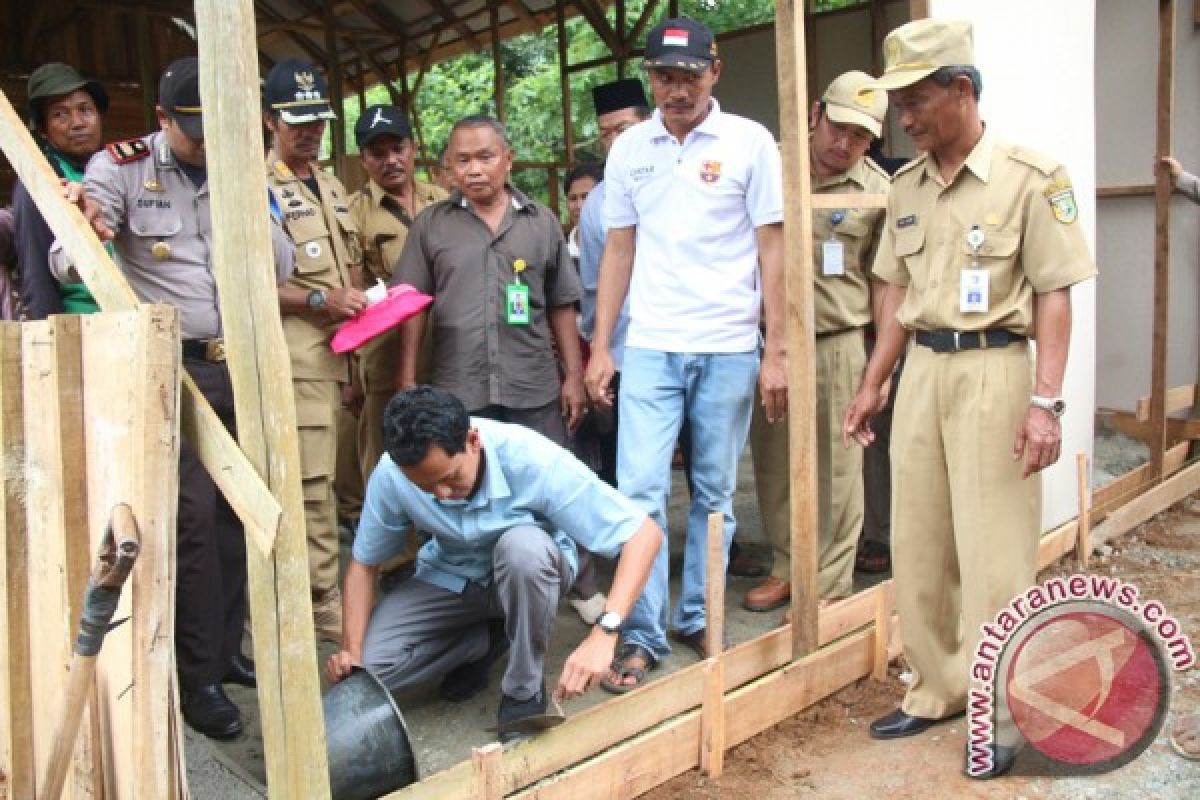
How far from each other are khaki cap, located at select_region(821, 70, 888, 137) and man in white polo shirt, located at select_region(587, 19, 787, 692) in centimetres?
51

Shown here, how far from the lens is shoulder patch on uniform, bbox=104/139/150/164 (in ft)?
→ 9.92

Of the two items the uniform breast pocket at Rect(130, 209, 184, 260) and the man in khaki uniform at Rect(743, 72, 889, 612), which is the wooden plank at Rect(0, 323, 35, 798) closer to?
the uniform breast pocket at Rect(130, 209, 184, 260)

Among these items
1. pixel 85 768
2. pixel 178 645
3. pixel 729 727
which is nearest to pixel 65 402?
pixel 85 768

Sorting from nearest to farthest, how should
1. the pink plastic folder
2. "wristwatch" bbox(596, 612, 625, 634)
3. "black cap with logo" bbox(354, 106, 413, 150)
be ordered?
1. "wristwatch" bbox(596, 612, 625, 634)
2. the pink plastic folder
3. "black cap with logo" bbox(354, 106, 413, 150)

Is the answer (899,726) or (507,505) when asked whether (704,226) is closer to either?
(507,505)

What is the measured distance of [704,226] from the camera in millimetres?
3465

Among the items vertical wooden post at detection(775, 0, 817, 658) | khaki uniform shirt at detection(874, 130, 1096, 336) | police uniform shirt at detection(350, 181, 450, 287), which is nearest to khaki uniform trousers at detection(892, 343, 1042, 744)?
khaki uniform shirt at detection(874, 130, 1096, 336)

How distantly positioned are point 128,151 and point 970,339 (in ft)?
7.97

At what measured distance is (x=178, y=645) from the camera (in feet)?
9.96

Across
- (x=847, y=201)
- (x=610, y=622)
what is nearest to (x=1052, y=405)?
(x=847, y=201)

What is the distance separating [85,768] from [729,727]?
1745 mm

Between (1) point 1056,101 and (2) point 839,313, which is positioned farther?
(1) point 1056,101

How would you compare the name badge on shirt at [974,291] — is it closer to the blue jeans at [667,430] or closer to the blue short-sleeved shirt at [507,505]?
the blue jeans at [667,430]

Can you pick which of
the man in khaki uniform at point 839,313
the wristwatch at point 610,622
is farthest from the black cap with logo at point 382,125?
the wristwatch at point 610,622
